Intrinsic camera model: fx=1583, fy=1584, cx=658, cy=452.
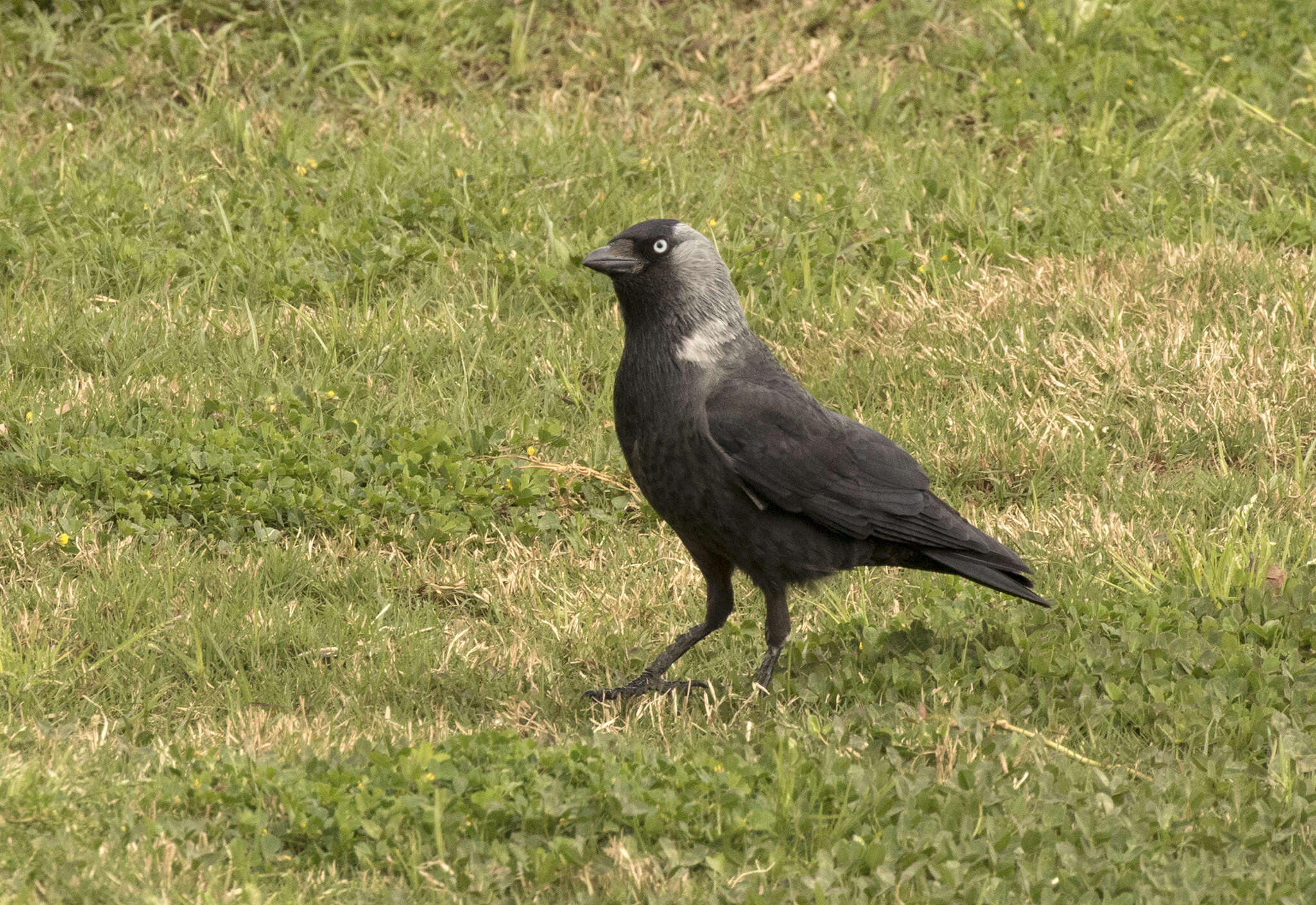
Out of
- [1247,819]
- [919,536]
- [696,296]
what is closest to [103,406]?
[696,296]

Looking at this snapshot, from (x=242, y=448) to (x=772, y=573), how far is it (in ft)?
7.29

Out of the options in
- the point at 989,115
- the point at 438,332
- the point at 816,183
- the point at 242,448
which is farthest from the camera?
the point at 989,115

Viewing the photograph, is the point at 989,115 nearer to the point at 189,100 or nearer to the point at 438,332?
the point at 438,332

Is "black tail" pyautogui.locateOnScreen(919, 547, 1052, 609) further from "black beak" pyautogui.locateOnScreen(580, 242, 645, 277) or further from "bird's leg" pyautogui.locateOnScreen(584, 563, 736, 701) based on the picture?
"black beak" pyautogui.locateOnScreen(580, 242, 645, 277)

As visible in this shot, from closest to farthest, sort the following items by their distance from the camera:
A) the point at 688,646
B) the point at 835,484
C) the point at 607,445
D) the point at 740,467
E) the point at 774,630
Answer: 1. the point at 740,467
2. the point at 835,484
3. the point at 774,630
4. the point at 688,646
5. the point at 607,445

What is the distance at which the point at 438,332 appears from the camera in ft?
21.7

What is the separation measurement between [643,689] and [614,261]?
1.26 metres

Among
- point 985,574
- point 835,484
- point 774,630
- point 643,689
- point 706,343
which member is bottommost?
point 643,689

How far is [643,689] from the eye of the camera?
467 centimetres

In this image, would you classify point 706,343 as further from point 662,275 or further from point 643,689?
point 643,689

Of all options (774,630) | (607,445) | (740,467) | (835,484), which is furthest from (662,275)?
(607,445)

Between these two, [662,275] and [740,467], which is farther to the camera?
[662,275]

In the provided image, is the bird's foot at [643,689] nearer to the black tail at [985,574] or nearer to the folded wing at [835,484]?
the folded wing at [835,484]

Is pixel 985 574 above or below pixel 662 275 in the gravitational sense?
below
